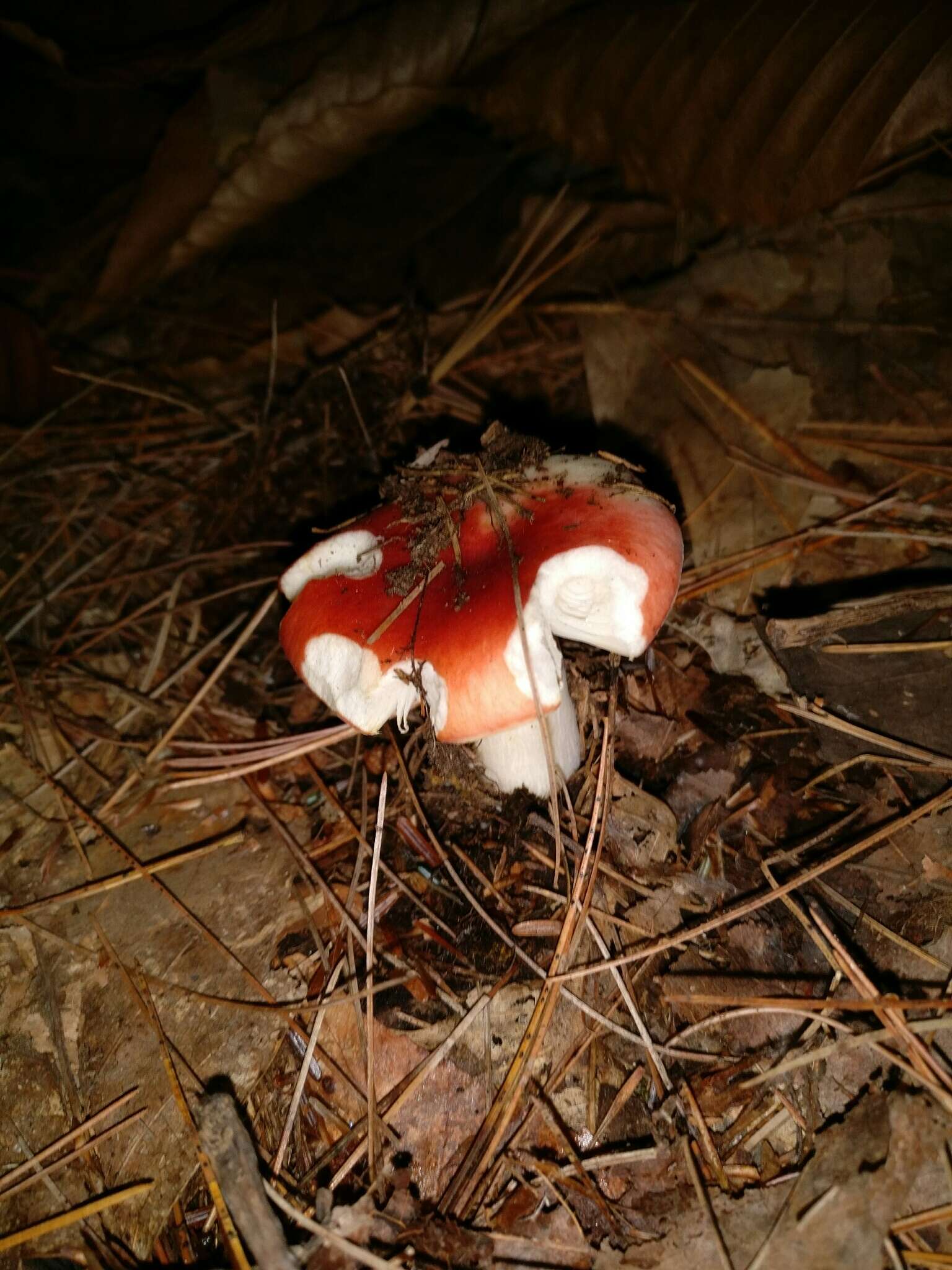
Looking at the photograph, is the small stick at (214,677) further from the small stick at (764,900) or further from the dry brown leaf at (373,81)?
the dry brown leaf at (373,81)

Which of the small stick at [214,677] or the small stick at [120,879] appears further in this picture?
the small stick at [214,677]

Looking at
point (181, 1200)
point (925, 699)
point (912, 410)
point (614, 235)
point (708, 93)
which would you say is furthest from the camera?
point (614, 235)

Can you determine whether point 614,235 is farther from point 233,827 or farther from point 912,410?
point 233,827

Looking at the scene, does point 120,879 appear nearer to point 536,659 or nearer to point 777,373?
point 536,659

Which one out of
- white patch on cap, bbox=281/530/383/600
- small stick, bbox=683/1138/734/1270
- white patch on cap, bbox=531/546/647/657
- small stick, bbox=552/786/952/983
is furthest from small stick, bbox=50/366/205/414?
small stick, bbox=683/1138/734/1270

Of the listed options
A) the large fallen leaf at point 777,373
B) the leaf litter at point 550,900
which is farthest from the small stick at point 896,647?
the large fallen leaf at point 777,373

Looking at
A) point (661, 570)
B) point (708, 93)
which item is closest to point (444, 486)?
point (661, 570)
